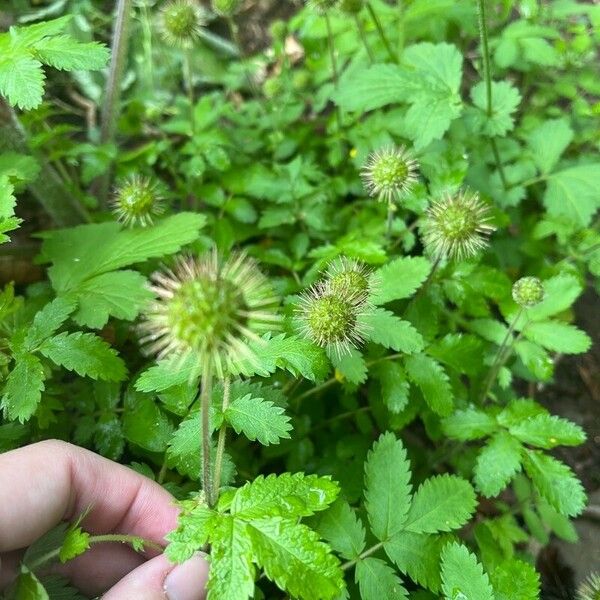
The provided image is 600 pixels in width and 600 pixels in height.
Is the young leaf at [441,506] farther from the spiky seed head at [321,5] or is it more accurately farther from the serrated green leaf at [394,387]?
the spiky seed head at [321,5]

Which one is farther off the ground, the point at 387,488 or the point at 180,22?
the point at 180,22

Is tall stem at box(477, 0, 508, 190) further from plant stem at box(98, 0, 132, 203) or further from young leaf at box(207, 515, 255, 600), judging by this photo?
young leaf at box(207, 515, 255, 600)

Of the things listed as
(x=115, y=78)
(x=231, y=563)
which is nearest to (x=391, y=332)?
(x=231, y=563)

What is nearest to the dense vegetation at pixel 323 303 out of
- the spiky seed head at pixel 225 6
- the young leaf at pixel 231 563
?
the young leaf at pixel 231 563

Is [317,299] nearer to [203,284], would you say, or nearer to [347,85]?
[203,284]

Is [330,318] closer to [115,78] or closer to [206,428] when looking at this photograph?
[206,428]

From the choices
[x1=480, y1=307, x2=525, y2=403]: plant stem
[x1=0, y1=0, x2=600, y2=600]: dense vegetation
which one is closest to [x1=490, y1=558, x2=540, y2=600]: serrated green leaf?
[x1=0, y1=0, x2=600, y2=600]: dense vegetation
